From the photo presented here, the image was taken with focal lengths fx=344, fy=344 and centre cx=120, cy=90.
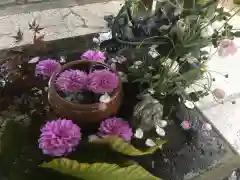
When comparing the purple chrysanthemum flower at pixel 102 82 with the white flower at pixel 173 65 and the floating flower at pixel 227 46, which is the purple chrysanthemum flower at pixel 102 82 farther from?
the floating flower at pixel 227 46

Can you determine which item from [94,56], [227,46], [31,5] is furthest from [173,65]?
[31,5]

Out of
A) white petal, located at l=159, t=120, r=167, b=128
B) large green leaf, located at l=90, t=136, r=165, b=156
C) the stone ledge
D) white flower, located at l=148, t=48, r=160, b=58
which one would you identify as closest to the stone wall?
the stone ledge

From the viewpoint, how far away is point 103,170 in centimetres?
67

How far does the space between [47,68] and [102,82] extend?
25 cm

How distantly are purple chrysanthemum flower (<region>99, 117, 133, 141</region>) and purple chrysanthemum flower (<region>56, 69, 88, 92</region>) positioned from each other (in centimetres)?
11

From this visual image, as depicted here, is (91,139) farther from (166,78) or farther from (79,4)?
(79,4)

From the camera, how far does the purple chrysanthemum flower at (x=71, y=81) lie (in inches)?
34.2

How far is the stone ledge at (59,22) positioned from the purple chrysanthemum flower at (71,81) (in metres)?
0.60

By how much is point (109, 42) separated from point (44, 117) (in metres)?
0.38

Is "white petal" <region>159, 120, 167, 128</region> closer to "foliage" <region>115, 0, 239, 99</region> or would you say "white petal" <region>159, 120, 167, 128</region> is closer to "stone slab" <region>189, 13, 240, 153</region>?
"foliage" <region>115, 0, 239, 99</region>

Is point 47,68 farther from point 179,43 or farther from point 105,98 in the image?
point 179,43

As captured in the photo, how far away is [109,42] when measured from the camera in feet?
3.89

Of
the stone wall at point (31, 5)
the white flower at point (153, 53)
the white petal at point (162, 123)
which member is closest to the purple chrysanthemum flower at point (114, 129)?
the white petal at point (162, 123)

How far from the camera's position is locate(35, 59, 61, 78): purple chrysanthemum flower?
1034 mm
